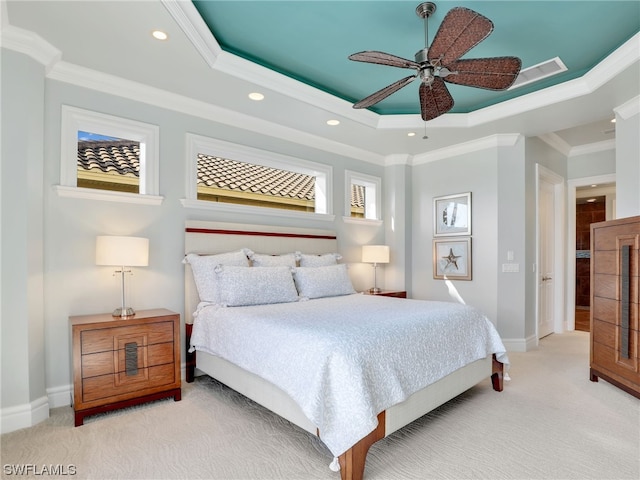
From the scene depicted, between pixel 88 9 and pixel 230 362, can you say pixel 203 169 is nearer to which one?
pixel 88 9

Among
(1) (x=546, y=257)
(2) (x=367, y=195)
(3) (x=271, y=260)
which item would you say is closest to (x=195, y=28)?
(3) (x=271, y=260)

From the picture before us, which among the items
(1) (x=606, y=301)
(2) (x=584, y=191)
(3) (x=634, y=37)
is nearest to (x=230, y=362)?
(1) (x=606, y=301)

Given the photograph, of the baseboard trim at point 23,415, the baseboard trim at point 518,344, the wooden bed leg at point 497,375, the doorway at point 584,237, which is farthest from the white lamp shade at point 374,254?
the doorway at point 584,237

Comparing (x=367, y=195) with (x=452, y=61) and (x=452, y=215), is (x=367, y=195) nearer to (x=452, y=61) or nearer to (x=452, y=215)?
(x=452, y=215)

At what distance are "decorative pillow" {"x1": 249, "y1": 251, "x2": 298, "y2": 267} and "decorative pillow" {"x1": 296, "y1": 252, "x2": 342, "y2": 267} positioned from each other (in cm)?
14

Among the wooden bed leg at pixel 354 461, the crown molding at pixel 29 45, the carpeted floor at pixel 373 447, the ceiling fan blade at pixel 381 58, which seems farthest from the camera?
the crown molding at pixel 29 45

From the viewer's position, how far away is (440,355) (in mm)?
2506

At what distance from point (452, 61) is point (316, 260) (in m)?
2.52

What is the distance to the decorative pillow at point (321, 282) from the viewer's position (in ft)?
12.1

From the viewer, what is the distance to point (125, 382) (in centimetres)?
270

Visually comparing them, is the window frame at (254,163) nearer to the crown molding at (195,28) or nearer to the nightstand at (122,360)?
the crown molding at (195,28)

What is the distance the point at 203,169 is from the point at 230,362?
7.07 ft

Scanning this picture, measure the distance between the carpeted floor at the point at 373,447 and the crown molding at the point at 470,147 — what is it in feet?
9.50

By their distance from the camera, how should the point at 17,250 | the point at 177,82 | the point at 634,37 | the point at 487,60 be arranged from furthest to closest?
the point at 177,82 → the point at 634,37 → the point at 17,250 → the point at 487,60
